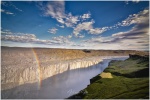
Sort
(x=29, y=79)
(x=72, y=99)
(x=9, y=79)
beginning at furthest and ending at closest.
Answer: (x=29, y=79)
(x=9, y=79)
(x=72, y=99)

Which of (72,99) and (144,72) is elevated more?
(144,72)

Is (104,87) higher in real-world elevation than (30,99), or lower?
higher

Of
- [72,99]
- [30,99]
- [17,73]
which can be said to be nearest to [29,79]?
[17,73]

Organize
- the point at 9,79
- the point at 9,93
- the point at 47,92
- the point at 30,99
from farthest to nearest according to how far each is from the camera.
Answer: the point at 9,79, the point at 47,92, the point at 9,93, the point at 30,99

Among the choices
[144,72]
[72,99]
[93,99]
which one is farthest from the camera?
[144,72]

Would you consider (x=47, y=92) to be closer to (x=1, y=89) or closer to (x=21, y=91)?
(x=21, y=91)

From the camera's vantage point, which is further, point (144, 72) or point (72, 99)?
point (144, 72)

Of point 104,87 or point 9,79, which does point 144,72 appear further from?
point 9,79

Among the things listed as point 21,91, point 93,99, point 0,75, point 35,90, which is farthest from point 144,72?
point 0,75

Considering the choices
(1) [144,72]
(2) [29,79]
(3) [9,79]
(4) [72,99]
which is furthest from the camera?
(2) [29,79]
